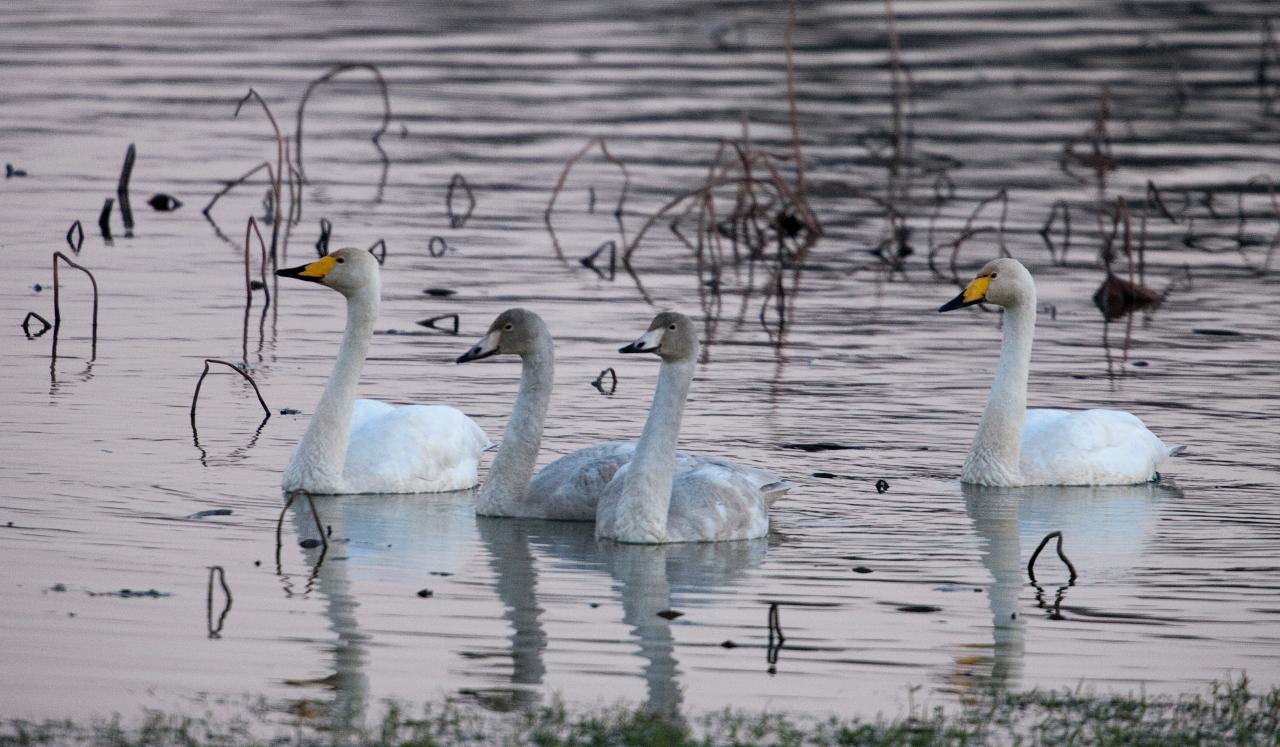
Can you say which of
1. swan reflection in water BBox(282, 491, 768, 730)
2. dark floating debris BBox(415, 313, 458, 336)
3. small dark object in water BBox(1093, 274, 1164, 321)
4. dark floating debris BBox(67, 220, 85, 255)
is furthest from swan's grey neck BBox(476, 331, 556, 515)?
dark floating debris BBox(67, 220, 85, 255)

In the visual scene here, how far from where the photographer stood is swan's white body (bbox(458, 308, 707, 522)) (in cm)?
1160

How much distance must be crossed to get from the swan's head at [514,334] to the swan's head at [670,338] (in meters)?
1.02

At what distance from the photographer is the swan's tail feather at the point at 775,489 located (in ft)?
37.6

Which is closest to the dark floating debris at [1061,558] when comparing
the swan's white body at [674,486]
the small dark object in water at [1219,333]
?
the swan's white body at [674,486]

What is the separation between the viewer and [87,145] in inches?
1024

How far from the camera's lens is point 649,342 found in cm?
1062

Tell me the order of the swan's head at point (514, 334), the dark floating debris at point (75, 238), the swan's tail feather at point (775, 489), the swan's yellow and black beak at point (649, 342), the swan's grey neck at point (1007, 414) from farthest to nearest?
the dark floating debris at point (75, 238)
the swan's grey neck at point (1007, 414)
the swan's head at point (514, 334)
the swan's tail feather at point (775, 489)
the swan's yellow and black beak at point (649, 342)

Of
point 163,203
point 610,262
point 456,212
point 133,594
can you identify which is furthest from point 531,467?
point 163,203

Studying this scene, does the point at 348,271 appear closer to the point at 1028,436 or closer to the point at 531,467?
the point at 531,467

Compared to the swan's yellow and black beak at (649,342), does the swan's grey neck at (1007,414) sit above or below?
below

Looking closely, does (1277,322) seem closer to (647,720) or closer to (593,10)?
(647,720)

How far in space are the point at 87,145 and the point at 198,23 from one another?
13835mm

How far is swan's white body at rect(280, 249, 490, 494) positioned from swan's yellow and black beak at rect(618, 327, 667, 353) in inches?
77.1

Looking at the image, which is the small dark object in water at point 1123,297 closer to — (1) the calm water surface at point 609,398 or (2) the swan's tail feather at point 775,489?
(1) the calm water surface at point 609,398
